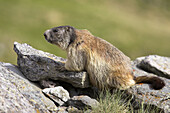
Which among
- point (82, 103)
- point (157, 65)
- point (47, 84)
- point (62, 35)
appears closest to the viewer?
point (82, 103)

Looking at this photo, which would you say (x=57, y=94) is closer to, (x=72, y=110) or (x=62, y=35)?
(x=72, y=110)

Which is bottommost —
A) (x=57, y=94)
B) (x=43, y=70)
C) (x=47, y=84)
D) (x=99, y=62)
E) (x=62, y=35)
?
(x=57, y=94)

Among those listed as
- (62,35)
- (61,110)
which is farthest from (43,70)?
(61,110)

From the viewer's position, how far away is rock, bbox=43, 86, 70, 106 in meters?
8.88

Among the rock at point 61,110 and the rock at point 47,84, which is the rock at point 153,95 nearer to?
the rock at point 61,110

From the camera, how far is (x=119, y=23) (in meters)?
47.2

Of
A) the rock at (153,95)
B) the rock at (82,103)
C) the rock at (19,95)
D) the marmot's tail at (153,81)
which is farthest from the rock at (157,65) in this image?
the rock at (19,95)

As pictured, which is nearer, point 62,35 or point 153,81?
point 153,81

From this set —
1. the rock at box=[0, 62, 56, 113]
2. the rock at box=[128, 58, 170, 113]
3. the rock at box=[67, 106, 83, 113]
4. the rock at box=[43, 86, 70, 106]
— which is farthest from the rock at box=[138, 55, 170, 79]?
the rock at box=[0, 62, 56, 113]

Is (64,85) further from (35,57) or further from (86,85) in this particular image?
(35,57)

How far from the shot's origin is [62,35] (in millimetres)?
9867

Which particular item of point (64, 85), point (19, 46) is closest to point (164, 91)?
point (64, 85)

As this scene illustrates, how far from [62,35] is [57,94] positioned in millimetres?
2520

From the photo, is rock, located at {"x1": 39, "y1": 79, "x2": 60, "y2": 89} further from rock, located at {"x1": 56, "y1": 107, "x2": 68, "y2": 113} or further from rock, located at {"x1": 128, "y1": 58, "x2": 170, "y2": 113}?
rock, located at {"x1": 128, "y1": 58, "x2": 170, "y2": 113}
